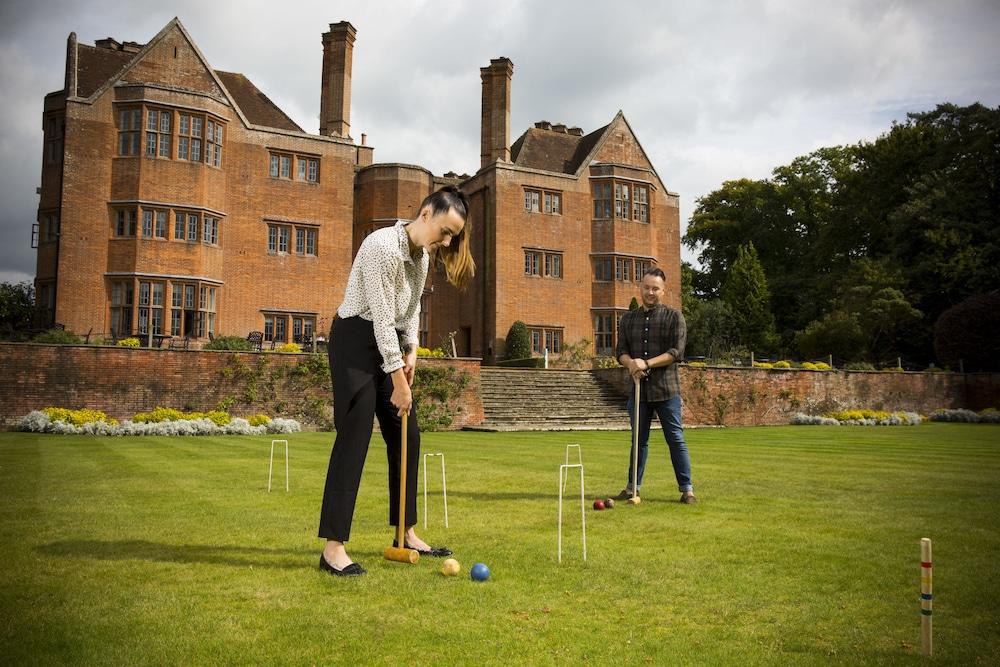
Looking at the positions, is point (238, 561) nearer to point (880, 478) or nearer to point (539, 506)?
point (539, 506)

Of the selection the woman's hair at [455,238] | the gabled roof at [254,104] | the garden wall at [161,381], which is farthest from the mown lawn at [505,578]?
the gabled roof at [254,104]

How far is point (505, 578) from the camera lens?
14.3 feet

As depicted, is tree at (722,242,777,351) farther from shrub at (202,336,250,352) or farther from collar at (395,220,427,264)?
collar at (395,220,427,264)

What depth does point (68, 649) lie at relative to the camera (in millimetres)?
3098

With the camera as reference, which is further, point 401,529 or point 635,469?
point 635,469

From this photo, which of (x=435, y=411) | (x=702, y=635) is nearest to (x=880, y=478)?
(x=702, y=635)

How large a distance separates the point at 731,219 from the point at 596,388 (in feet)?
136

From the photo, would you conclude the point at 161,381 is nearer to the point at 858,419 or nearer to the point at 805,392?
the point at 805,392

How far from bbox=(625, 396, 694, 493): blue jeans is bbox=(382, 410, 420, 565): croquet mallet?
10.2ft

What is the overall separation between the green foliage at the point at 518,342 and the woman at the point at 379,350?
27.4 metres

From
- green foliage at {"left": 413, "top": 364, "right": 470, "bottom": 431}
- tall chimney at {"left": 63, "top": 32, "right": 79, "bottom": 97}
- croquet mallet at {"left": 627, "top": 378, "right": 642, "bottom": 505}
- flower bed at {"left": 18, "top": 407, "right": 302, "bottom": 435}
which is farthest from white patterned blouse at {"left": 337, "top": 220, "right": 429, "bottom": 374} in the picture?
tall chimney at {"left": 63, "top": 32, "right": 79, "bottom": 97}

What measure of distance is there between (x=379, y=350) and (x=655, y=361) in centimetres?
398

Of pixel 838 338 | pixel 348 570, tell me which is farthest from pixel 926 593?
pixel 838 338

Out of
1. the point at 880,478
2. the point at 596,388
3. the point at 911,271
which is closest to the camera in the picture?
the point at 880,478
